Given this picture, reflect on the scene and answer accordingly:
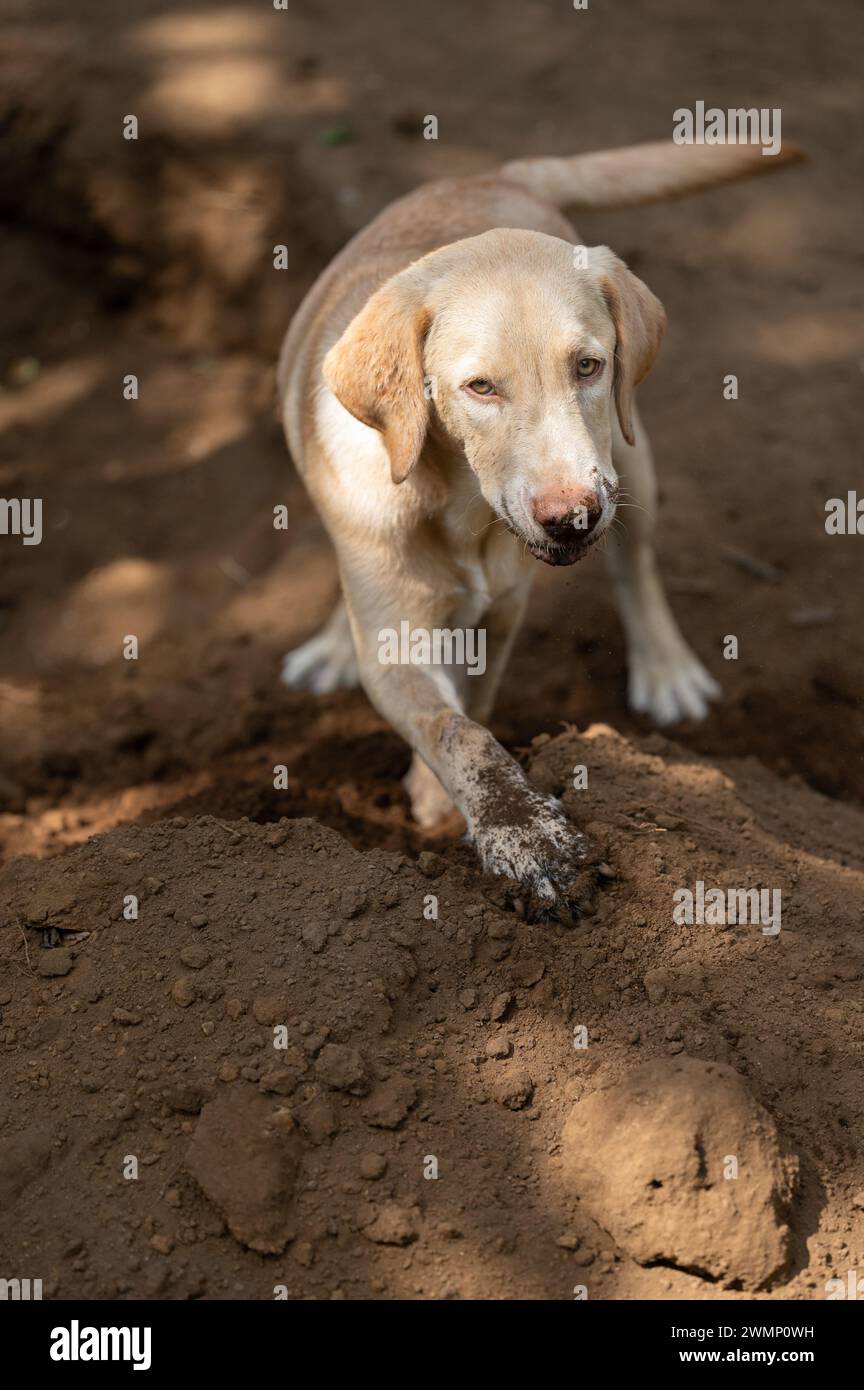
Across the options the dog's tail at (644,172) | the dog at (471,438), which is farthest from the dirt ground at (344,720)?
the dog's tail at (644,172)

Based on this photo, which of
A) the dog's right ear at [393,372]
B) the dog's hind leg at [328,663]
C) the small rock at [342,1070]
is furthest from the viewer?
the dog's hind leg at [328,663]

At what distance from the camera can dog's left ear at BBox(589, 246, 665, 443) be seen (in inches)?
131

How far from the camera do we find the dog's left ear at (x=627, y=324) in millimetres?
3328

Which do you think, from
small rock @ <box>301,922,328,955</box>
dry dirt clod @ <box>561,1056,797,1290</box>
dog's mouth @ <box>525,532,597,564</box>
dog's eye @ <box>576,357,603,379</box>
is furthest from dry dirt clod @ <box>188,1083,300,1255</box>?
dog's eye @ <box>576,357,603,379</box>

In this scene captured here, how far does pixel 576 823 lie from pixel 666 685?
2108 mm

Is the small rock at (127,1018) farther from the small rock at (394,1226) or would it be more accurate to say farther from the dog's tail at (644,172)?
the dog's tail at (644,172)

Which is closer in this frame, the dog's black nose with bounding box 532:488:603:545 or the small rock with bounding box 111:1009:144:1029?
the small rock with bounding box 111:1009:144:1029

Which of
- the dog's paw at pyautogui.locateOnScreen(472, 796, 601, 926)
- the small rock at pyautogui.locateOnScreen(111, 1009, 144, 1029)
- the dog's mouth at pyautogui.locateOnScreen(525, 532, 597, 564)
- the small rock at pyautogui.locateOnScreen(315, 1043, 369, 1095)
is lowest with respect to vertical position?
the small rock at pyautogui.locateOnScreen(315, 1043, 369, 1095)

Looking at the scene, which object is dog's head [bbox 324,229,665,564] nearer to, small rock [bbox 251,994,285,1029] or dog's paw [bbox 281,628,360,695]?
small rock [bbox 251,994,285,1029]

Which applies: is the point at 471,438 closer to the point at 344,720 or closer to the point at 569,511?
the point at 569,511

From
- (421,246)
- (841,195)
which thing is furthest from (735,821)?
(841,195)

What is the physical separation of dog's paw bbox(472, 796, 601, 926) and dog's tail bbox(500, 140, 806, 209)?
8.47ft

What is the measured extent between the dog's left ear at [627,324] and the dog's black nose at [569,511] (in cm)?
57

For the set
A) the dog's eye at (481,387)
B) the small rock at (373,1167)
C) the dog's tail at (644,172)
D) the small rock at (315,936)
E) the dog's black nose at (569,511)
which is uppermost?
the dog's tail at (644,172)
